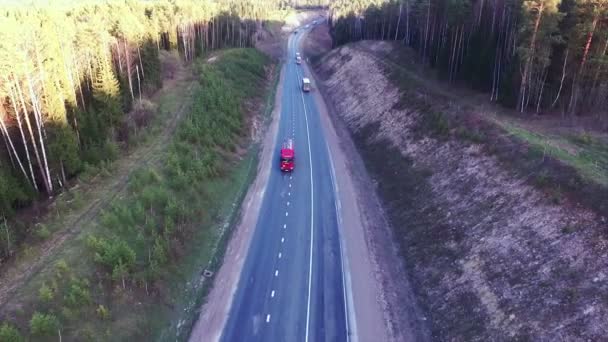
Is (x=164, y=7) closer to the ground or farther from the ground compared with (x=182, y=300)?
farther from the ground

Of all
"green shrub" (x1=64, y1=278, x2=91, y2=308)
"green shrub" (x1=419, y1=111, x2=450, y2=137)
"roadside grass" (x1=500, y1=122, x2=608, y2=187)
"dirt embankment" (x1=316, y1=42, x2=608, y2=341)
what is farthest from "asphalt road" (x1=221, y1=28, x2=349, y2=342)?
"roadside grass" (x1=500, y1=122, x2=608, y2=187)

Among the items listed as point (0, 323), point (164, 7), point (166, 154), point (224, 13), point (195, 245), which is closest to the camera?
point (0, 323)

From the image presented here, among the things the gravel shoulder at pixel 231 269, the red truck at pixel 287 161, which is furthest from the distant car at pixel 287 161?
the gravel shoulder at pixel 231 269

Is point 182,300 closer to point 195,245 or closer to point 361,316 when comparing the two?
point 195,245

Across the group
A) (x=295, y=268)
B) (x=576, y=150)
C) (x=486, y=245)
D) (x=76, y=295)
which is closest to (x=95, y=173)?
(x=76, y=295)

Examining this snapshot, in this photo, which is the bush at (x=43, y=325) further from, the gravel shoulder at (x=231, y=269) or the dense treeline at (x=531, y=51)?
the dense treeline at (x=531, y=51)

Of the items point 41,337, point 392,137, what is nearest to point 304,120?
point 392,137

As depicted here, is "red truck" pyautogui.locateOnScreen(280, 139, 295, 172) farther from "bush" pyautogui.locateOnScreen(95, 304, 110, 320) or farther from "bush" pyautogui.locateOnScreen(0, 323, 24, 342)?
"bush" pyautogui.locateOnScreen(0, 323, 24, 342)
